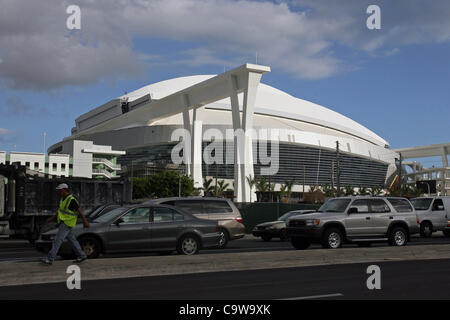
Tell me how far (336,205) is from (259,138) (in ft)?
298

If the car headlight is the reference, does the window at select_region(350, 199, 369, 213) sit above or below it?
above

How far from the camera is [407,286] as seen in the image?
9.92 m

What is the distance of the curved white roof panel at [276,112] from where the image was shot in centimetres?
12225

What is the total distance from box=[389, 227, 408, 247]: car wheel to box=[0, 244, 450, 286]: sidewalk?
2818 millimetres

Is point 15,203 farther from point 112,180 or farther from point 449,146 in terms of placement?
point 449,146

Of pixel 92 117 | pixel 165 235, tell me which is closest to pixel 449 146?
pixel 92 117

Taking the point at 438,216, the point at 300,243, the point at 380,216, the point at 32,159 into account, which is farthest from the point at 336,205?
the point at 32,159

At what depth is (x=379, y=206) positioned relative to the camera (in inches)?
771

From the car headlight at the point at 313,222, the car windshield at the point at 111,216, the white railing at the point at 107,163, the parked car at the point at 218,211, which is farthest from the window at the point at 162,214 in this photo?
the white railing at the point at 107,163

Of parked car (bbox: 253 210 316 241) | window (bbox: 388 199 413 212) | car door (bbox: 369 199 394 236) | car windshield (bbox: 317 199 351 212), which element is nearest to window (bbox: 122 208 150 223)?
car windshield (bbox: 317 199 351 212)

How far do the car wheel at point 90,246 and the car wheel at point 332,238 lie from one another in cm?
752

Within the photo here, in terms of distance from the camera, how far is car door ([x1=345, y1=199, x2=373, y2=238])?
61.3 feet

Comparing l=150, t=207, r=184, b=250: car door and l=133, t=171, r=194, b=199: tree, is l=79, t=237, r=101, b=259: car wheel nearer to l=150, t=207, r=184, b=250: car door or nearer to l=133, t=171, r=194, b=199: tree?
l=150, t=207, r=184, b=250: car door

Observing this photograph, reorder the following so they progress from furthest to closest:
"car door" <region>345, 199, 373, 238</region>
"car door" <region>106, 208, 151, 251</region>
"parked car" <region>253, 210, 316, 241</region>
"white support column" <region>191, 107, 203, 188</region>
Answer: "white support column" <region>191, 107, 203, 188</region> < "parked car" <region>253, 210, 316, 241</region> < "car door" <region>345, 199, 373, 238</region> < "car door" <region>106, 208, 151, 251</region>
